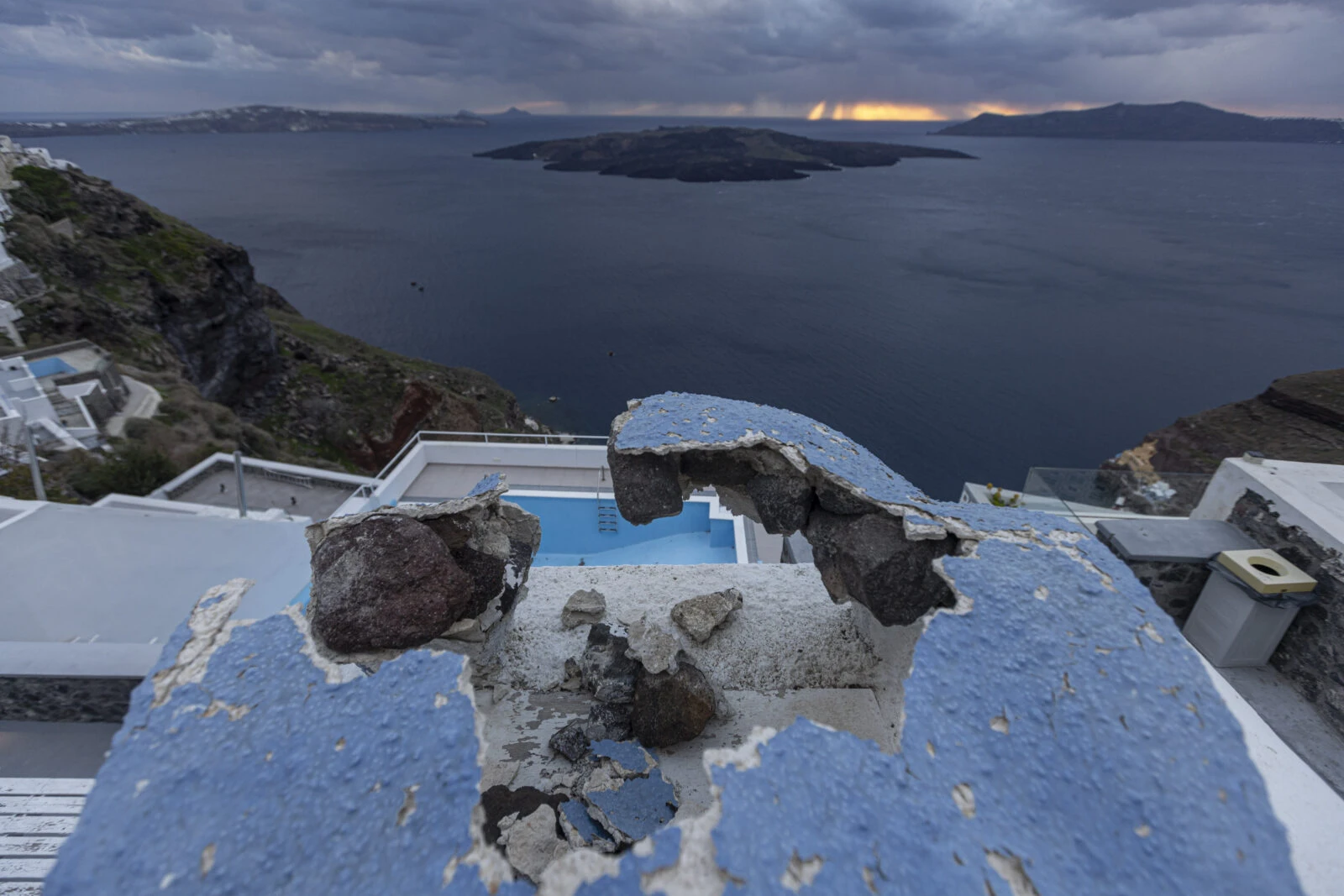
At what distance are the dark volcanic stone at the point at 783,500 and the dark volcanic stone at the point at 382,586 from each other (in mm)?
2533

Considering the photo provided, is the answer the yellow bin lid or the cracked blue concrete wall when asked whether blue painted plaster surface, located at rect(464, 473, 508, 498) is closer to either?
the cracked blue concrete wall

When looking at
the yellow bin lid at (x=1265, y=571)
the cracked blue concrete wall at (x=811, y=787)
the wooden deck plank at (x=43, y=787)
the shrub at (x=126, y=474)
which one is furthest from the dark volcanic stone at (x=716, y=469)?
the shrub at (x=126, y=474)

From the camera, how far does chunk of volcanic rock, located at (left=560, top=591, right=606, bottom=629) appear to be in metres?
7.12

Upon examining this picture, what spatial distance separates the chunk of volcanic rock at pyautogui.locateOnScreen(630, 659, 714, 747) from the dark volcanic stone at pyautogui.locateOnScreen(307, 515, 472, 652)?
1898 mm

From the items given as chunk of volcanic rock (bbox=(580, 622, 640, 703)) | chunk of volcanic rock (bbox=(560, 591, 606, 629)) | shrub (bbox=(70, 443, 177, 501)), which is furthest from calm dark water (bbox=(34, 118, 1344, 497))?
chunk of volcanic rock (bbox=(580, 622, 640, 703))

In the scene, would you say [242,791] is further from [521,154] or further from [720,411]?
[521,154]

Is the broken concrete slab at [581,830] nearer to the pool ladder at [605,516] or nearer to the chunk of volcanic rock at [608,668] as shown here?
the chunk of volcanic rock at [608,668]

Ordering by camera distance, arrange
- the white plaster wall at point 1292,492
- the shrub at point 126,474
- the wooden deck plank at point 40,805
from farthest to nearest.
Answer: the shrub at point 126,474 < the white plaster wall at point 1292,492 < the wooden deck plank at point 40,805

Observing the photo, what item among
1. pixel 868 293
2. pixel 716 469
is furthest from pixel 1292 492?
pixel 868 293

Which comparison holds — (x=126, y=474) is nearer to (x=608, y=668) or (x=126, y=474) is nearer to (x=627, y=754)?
(x=608, y=668)

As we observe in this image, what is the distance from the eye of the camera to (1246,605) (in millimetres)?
6500

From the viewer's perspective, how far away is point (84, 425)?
62.6 ft

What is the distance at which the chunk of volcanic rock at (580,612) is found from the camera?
7.12 m

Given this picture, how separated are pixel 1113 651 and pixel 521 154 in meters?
181
